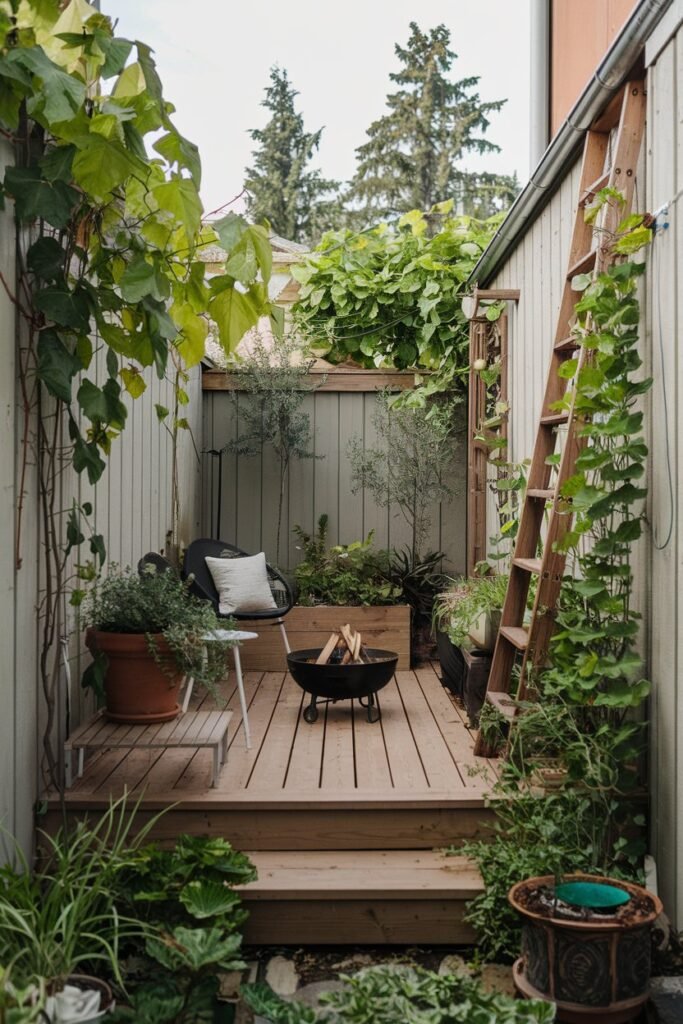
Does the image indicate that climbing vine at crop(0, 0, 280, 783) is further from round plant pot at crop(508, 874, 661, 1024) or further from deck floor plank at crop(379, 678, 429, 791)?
round plant pot at crop(508, 874, 661, 1024)

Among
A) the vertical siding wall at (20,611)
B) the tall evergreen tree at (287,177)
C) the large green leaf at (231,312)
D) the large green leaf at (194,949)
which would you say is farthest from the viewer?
the tall evergreen tree at (287,177)

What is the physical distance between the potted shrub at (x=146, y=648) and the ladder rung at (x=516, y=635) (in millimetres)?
1093

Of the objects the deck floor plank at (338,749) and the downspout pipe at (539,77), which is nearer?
the deck floor plank at (338,749)

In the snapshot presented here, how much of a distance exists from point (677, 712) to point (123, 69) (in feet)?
7.92

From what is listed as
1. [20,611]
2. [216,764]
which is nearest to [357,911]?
[216,764]

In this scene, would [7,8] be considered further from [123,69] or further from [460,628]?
[460,628]

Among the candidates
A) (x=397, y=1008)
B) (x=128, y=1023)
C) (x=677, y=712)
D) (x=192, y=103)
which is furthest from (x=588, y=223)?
(x=192, y=103)

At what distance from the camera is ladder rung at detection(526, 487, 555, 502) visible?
134 inches

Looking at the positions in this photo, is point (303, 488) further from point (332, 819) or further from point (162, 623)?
point (332, 819)

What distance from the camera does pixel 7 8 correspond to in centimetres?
260

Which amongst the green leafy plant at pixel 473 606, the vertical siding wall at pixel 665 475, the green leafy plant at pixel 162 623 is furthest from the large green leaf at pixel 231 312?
the green leafy plant at pixel 473 606

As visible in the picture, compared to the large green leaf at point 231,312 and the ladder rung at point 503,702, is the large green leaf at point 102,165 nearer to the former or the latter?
the large green leaf at point 231,312

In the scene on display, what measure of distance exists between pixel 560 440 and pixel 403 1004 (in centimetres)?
251

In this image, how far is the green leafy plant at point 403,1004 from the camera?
2.19 m
